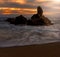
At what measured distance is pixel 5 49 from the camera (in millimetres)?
5230

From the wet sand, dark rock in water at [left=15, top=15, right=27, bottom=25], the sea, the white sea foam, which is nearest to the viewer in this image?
the wet sand

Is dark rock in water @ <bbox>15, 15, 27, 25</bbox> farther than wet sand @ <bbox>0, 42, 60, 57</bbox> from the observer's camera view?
Yes

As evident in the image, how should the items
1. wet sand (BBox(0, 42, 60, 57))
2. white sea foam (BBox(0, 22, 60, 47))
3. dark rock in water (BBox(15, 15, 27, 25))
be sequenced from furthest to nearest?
dark rock in water (BBox(15, 15, 27, 25))
white sea foam (BBox(0, 22, 60, 47))
wet sand (BBox(0, 42, 60, 57))

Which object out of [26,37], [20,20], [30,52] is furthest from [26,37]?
[20,20]

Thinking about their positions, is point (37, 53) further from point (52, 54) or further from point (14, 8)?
→ point (14, 8)

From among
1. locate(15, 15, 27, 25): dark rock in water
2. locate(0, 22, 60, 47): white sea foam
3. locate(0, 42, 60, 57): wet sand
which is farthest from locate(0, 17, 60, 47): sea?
locate(15, 15, 27, 25): dark rock in water

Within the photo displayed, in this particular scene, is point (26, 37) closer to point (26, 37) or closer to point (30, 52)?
point (26, 37)

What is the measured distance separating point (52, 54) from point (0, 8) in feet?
69.0

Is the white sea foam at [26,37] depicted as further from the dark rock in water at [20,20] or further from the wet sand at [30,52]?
the dark rock in water at [20,20]

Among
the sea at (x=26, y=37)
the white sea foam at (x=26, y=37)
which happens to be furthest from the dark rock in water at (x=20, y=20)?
the white sea foam at (x=26, y=37)

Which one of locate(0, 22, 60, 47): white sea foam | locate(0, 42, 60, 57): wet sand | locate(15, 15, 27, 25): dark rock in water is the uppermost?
locate(0, 42, 60, 57): wet sand

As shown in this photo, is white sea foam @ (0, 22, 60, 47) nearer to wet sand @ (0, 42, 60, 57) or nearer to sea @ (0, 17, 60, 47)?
sea @ (0, 17, 60, 47)

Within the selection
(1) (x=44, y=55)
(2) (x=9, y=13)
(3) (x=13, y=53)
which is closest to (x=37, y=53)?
(1) (x=44, y=55)

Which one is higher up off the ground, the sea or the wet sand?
the wet sand
